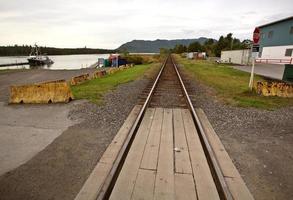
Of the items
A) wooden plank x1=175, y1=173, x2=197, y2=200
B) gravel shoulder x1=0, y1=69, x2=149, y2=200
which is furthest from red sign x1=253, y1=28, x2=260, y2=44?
wooden plank x1=175, y1=173, x2=197, y2=200

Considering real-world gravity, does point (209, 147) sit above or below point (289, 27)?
below

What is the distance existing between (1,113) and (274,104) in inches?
405

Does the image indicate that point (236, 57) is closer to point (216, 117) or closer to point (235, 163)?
point (216, 117)

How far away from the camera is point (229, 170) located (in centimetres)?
405

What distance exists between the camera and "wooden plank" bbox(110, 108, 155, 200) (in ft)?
11.2

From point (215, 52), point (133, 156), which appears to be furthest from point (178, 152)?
point (215, 52)

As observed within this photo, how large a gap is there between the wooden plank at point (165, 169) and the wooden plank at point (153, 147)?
10cm

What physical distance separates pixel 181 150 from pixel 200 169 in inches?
31.8

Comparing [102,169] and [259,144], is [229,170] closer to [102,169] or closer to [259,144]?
[259,144]

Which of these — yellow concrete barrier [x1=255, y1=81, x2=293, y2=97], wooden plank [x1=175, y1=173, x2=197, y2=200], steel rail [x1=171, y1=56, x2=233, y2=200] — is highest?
yellow concrete barrier [x1=255, y1=81, x2=293, y2=97]

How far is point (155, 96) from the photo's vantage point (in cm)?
1033

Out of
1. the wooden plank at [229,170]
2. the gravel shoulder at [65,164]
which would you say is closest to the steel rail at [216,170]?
the wooden plank at [229,170]

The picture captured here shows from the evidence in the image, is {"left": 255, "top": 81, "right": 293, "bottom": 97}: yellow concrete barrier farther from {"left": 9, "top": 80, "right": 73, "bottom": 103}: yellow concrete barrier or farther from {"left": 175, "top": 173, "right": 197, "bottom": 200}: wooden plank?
{"left": 9, "top": 80, "right": 73, "bottom": 103}: yellow concrete barrier

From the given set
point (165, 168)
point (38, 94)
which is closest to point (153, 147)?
point (165, 168)
